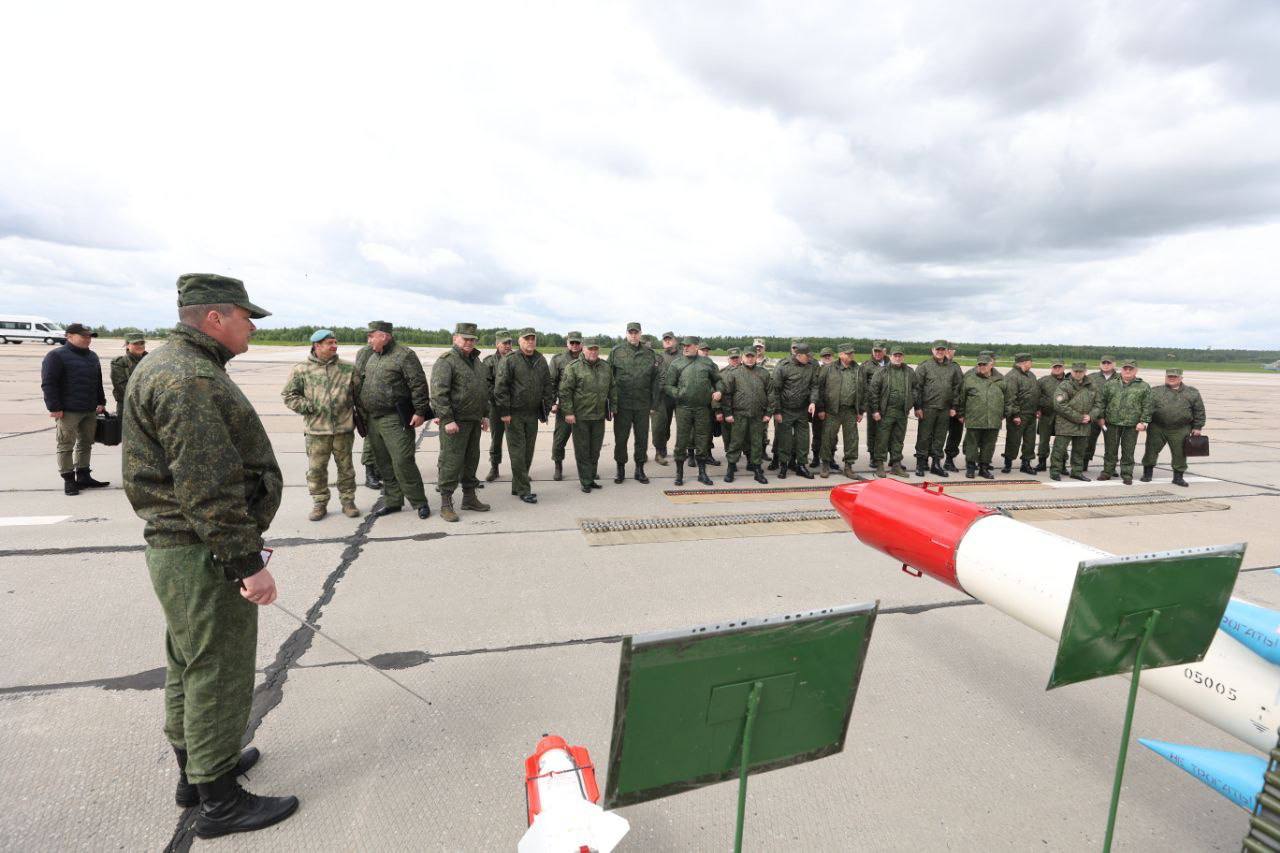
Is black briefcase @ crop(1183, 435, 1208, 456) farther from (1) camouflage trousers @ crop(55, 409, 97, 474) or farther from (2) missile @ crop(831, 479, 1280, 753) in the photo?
(1) camouflage trousers @ crop(55, 409, 97, 474)

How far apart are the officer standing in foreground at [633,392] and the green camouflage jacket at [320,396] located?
10.6 ft

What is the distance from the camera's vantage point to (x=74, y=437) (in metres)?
6.27

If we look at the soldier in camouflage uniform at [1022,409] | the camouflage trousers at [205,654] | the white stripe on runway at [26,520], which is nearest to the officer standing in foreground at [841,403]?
the soldier in camouflage uniform at [1022,409]

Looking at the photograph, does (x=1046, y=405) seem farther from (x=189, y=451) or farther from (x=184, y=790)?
(x=184, y=790)

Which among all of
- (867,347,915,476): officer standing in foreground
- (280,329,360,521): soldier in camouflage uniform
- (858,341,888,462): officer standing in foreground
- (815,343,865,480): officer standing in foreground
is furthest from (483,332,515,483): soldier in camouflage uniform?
(867,347,915,476): officer standing in foreground

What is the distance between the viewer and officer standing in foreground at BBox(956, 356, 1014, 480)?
841cm

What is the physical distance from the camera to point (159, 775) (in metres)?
2.46

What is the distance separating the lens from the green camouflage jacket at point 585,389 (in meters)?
7.05

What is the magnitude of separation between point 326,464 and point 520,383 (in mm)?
2144

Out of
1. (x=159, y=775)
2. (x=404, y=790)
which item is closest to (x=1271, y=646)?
(x=404, y=790)

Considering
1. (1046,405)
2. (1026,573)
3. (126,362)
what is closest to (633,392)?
(1026,573)

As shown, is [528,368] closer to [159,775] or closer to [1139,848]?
[159,775]

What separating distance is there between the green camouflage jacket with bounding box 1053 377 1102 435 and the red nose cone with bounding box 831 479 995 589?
6.99 metres

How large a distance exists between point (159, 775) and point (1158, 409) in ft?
38.1
